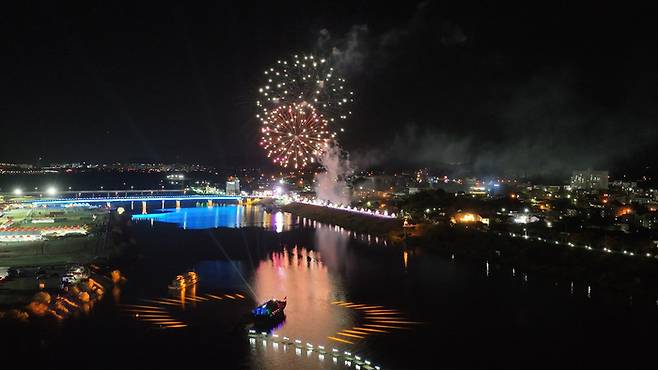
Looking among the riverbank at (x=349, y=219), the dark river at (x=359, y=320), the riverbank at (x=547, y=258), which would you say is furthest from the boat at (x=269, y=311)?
the riverbank at (x=349, y=219)

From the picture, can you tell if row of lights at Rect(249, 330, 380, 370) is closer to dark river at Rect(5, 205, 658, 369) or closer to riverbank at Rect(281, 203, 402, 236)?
dark river at Rect(5, 205, 658, 369)

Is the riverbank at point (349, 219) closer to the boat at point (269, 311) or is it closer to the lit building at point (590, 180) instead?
the boat at point (269, 311)

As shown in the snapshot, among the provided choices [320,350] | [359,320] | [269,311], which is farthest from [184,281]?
[320,350]

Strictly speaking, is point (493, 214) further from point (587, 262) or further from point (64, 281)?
point (64, 281)

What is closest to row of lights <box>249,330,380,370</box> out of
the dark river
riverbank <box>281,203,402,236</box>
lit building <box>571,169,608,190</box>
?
the dark river

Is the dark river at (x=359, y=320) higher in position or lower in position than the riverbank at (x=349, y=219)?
lower

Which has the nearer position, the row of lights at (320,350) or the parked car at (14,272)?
the row of lights at (320,350)

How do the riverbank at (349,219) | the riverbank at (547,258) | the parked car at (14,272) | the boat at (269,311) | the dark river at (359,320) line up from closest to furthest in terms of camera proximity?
the dark river at (359,320) < the boat at (269,311) < the parked car at (14,272) < the riverbank at (547,258) < the riverbank at (349,219)
